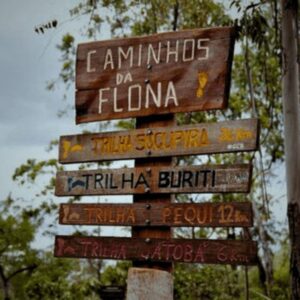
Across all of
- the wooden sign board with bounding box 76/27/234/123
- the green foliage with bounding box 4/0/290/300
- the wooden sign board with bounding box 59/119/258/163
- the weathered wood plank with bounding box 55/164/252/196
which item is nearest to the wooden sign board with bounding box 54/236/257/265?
the weathered wood plank with bounding box 55/164/252/196

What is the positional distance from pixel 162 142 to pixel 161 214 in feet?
1.34

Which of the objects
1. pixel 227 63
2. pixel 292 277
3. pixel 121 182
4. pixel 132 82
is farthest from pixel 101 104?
pixel 292 277

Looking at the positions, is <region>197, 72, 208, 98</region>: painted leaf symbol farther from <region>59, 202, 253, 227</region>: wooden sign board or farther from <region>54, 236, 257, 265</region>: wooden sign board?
<region>54, 236, 257, 265</region>: wooden sign board

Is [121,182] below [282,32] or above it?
below

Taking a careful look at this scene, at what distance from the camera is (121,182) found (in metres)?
3.51

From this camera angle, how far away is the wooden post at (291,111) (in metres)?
5.09

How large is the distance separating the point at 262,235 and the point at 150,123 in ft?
37.1

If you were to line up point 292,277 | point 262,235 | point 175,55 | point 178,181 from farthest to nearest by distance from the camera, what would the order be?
point 262,235 → point 292,277 → point 175,55 → point 178,181

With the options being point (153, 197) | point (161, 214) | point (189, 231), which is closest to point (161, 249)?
point (161, 214)

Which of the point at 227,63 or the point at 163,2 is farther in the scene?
the point at 163,2

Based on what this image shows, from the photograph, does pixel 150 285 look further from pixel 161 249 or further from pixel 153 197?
pixel 153 197

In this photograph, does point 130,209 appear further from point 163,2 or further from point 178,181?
point 163,2

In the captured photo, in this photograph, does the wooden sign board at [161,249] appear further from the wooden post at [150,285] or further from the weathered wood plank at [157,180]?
the weathered wood plank at [157,180]

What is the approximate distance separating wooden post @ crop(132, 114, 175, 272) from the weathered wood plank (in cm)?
5
